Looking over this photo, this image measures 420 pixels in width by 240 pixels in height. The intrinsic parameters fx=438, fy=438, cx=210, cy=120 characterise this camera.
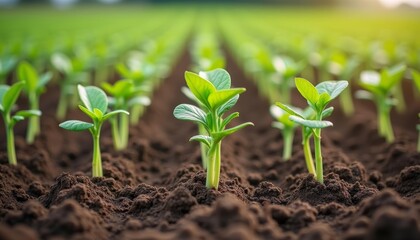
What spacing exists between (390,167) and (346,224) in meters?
1.69

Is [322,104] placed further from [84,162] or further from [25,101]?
[25,101]

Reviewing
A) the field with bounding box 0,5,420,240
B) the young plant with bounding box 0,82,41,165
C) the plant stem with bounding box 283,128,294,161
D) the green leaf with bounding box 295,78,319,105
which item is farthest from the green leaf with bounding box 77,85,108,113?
the plant stem with bounding box 283,128,294,161

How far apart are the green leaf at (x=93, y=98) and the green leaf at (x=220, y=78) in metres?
0.84

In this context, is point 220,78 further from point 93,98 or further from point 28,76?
point 28,76

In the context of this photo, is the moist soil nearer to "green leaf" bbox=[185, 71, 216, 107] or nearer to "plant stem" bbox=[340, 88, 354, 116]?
"plant stem" bbox=[340, 88, 354, 116]

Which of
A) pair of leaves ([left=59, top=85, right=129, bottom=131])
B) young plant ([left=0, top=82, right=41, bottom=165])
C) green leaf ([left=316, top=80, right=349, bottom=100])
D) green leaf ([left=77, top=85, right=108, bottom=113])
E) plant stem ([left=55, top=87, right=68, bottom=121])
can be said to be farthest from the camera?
plant stem ([left=55, top=87, right=68, bottom=121])

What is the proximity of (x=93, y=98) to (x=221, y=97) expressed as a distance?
120 cm

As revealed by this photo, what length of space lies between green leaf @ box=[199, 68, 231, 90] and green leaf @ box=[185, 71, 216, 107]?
0.60 ft

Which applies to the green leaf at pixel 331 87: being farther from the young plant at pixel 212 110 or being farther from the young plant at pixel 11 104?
the young plant at pixel 11 104

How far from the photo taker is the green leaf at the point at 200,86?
2.74 meters

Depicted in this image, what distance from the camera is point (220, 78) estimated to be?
119 inches

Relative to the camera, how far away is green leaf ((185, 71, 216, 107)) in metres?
2.74

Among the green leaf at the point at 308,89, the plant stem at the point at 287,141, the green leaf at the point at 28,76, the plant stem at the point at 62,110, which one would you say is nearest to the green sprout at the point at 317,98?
the green leaf at the point at 308,89

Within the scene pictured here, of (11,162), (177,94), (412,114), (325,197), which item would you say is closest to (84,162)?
(11,162)
